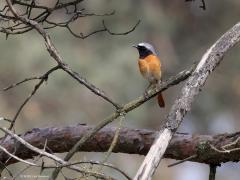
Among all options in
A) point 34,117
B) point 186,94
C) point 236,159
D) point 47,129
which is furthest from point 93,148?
point 34,117

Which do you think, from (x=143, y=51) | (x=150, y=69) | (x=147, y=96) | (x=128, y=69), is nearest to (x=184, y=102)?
(x=147, y=96)

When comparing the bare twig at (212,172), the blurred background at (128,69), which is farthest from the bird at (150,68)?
the blurred background at (128,69)

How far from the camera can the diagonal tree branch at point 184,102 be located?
245 centimetres

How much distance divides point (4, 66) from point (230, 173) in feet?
15.0

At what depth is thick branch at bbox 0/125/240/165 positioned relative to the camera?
355cm

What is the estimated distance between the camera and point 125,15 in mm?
14562

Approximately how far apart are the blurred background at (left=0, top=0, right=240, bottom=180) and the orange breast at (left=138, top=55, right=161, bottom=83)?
654 centimetres

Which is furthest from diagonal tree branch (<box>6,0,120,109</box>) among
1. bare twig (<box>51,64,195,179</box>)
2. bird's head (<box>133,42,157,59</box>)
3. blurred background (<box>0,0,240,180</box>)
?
blurred background (<box>0,0,240,180</box>)

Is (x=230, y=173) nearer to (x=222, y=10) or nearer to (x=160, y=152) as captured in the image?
(x=222, y=10)

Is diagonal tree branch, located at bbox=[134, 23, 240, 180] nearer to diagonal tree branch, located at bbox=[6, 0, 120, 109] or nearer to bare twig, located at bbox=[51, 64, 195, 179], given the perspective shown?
bare twig, located at bbox=[51, 64, 195, 179]

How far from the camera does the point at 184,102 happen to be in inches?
109

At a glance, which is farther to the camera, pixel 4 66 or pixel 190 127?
pixel 190 127

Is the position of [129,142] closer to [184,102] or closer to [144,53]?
[184,102]

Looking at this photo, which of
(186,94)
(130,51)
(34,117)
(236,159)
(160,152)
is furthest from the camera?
(130,51)
